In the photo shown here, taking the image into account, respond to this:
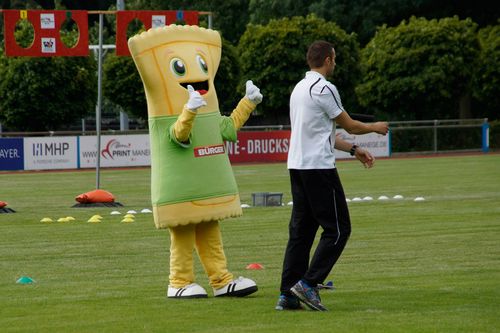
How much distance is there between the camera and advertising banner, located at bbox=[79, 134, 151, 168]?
4072cm

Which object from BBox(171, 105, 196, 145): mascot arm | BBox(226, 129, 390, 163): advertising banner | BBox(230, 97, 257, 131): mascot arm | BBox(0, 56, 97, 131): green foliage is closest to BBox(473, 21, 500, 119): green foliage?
BBox(226, 129, 390, 163): advertising banner

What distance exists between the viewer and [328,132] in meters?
9.58

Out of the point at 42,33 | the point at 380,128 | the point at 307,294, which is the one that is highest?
the point at 42,33

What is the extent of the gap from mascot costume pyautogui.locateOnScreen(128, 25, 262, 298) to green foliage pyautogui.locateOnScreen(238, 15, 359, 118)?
38.1 metres

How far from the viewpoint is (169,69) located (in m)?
10.8

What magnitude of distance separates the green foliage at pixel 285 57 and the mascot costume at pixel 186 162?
1499 inches

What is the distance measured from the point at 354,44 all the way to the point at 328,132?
4169 cm

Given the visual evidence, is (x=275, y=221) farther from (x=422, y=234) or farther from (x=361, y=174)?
(x=361, y=174)

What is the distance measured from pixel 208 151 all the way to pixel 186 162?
238mm

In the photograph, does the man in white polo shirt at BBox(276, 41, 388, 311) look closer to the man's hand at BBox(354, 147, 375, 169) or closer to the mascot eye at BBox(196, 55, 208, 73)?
the man's hand at BBox(354, 147, 375, 169)

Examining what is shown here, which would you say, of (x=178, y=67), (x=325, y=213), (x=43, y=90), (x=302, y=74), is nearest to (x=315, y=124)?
(x=325, y=213)

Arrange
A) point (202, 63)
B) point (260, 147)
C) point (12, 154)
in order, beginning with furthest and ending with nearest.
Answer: point (260, 147)
point (12, 154)
point (202, 63)

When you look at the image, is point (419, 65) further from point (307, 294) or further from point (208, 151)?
point (307, 294)

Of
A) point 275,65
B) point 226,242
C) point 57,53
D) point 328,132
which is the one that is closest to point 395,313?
point 328,132
